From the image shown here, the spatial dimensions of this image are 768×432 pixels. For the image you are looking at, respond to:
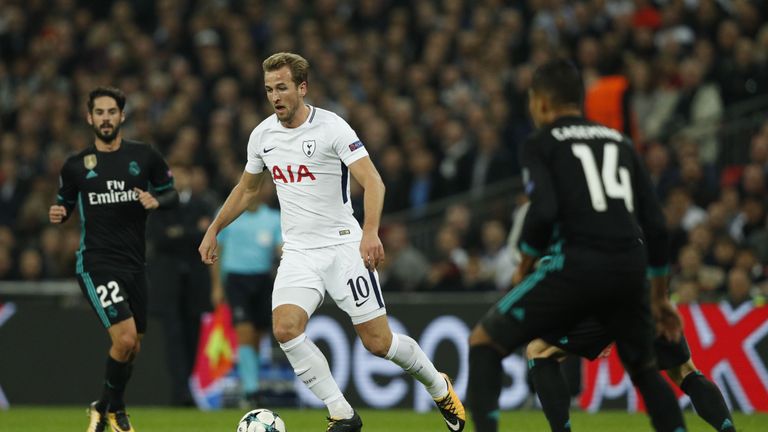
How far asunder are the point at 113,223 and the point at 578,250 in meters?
4.42

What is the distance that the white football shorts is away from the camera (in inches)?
334

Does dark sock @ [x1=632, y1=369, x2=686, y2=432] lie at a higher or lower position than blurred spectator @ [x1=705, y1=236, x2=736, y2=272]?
higher

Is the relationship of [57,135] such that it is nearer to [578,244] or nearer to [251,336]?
[251,336]

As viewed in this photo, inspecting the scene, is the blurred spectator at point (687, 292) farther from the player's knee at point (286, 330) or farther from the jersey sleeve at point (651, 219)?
the jersey sleeve at point (651, 219)

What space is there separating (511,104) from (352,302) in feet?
31.9

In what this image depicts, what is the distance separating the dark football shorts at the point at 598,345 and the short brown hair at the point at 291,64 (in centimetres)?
247

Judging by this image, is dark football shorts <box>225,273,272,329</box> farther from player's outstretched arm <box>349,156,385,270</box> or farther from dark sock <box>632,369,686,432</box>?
dark sock <box>632,369,686,432</box>

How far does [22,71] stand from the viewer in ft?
72.0

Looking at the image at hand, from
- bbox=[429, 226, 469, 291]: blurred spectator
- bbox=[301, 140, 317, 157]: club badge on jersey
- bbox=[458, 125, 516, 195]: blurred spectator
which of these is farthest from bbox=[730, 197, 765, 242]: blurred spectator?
bbox=[301, 140, 317, 157]: club badge on jersey

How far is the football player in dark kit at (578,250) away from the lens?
6453mm

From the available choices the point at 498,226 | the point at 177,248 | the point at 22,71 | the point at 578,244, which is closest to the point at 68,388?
→ the point at 177,248

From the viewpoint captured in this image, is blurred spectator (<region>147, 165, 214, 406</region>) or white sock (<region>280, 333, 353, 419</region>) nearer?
white sock (<region>280, 333, 353, 419</region>)

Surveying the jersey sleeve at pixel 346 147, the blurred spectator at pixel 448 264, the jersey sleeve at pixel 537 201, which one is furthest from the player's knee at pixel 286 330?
the blurred spectator at pixel 448 264

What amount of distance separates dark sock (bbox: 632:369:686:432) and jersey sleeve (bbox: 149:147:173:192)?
470 cm
